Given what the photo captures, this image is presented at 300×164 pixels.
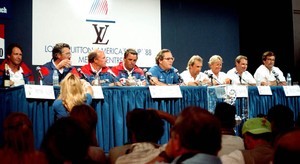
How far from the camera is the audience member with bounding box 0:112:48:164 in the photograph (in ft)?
6.08

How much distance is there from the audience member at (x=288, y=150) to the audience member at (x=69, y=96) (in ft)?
8.29

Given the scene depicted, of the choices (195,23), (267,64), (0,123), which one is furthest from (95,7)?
(0,123)

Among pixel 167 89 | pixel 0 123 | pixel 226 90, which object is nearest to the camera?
pixel 0 123

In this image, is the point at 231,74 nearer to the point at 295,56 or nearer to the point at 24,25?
the point at 295,56

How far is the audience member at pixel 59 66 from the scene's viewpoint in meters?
5.00

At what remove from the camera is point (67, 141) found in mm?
1546

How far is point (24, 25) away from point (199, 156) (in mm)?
5352

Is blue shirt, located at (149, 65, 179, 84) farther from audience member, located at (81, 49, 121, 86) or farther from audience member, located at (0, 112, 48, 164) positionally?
audience member, located at (0, 112, 48, 164)

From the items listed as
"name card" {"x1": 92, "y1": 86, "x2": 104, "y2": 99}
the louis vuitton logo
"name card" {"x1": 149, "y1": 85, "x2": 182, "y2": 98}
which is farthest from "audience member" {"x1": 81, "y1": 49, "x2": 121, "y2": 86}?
the louis vuitton logo

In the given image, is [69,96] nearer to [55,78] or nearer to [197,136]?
[55,78]

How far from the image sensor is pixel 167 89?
176 inches

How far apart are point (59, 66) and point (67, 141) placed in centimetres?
355

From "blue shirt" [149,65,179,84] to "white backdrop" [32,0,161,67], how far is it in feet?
3.93

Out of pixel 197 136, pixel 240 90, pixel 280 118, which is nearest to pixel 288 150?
pixel 197 136
